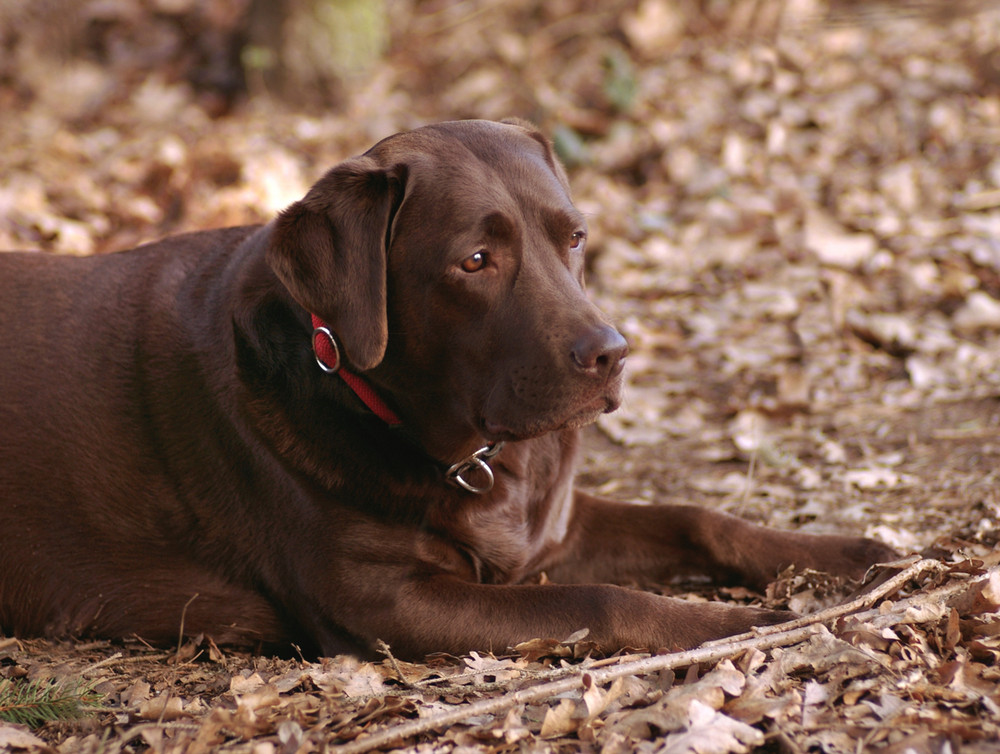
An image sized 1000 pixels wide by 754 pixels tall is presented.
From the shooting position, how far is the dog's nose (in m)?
3.02

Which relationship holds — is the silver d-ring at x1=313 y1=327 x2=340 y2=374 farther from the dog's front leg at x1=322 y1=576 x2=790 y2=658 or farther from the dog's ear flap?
the dog's ear flap

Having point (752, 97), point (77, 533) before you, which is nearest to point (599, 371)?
point (77, 533)

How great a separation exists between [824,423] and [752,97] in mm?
4112

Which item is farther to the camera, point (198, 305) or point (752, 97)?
point (752, 97)

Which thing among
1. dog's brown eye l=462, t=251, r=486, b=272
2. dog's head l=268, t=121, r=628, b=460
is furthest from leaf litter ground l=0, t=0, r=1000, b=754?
dog's brown eye l=462, t=251, r=486, b=272

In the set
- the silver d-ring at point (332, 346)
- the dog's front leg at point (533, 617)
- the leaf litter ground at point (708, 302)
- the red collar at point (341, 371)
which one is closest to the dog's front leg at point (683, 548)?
the leaf litter ground at point (708, 302)

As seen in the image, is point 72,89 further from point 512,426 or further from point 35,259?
point 512,426

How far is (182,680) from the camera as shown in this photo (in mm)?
3299

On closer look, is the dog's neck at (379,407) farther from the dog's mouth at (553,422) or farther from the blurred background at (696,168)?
the blurred background at (696,168)

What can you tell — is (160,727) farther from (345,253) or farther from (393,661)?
(345,253)

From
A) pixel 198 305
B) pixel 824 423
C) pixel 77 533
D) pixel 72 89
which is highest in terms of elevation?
pixel 72 89

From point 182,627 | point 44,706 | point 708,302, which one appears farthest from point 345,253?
point 708,302

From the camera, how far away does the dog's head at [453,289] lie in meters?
3.10

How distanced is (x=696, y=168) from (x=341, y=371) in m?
5.09
